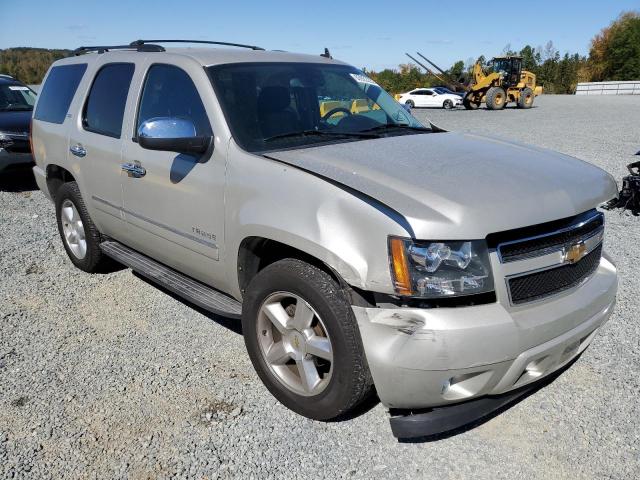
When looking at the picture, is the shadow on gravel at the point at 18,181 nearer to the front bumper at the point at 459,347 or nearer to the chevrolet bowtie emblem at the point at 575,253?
the front bumper at the point at 459,347

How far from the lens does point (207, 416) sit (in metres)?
2.91

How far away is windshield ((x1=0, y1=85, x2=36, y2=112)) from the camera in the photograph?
964cm

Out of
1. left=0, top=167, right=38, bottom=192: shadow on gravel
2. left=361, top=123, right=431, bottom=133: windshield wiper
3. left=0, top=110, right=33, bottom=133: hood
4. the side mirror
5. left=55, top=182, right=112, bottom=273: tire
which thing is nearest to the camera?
the side mirror

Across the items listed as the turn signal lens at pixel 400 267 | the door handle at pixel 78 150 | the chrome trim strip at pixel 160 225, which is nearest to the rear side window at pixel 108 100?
the door handle at pixel 78 150

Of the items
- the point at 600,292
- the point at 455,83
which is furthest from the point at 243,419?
the point at 455,83

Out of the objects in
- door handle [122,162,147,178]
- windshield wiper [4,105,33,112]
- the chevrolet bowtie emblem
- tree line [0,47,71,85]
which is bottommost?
the chevrolet bowtie emblem

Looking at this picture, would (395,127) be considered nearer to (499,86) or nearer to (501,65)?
(499,86)

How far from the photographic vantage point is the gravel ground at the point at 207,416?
2.54 meters

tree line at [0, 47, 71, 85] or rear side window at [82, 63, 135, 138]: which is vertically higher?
tree line at [0, 47, 71, 85]

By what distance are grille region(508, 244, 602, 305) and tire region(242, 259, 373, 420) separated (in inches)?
28.1

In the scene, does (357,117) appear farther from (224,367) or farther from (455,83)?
(455,83)

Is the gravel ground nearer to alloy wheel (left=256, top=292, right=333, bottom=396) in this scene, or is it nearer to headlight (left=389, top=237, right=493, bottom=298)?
alloy wheel (left=256, top=292, right=333, bottom=396)

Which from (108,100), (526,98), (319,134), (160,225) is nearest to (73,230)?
(108,100)

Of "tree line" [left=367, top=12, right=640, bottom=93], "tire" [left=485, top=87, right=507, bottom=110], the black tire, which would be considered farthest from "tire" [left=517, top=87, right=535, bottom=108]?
"tree line" [left=367, top=12, right=640, bottom=93]
